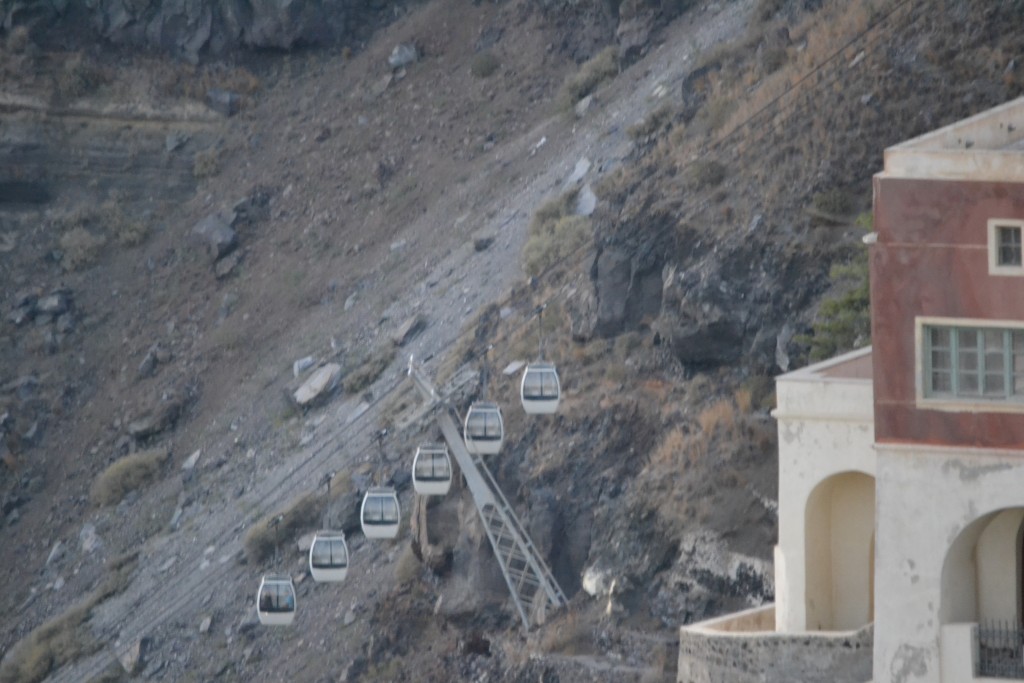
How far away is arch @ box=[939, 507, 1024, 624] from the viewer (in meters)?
29.9

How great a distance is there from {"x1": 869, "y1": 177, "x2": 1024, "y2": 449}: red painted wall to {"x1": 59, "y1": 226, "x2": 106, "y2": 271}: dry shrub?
50.1 meters

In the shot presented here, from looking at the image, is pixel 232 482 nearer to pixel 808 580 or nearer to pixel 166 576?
pixel 166 576

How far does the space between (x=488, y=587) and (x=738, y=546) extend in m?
7.60

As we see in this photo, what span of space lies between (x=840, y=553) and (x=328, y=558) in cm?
1320

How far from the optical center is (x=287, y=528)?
55844mm

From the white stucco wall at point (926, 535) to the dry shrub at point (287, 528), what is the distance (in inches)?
1076

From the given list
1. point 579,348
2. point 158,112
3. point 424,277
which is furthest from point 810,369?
point 158,112

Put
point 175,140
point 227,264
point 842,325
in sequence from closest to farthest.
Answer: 1. point 842,325
2. point 227,264
3. point 175,140

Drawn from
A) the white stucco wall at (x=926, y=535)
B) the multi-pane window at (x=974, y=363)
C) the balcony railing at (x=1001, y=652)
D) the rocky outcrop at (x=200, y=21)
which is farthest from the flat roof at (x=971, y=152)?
the rocky outcrop at (x=200, y=21)

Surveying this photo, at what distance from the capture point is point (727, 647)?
32.9 metres

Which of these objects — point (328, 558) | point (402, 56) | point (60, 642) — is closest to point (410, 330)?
point (60, 642)

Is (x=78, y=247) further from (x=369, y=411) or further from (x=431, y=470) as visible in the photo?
(x=431, y=470)

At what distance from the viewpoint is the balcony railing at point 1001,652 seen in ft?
95.7

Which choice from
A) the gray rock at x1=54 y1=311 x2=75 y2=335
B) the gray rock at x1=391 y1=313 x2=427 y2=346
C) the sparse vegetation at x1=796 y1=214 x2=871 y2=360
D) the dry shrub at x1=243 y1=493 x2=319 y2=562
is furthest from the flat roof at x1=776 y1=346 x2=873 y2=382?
the gray rock at x1=54 y1=311 x2=75 y2=335
